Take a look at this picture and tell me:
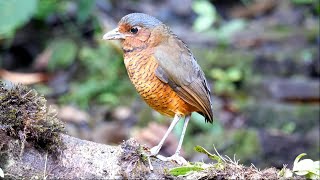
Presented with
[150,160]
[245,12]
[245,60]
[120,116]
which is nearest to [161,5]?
[245,12]

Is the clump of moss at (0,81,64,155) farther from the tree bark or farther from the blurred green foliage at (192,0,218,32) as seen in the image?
the blurred green foliage at (192,0,218,32)

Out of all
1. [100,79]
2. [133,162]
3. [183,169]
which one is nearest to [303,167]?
[183,169]

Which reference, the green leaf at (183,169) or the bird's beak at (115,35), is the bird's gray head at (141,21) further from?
the green leaf at (183,169)

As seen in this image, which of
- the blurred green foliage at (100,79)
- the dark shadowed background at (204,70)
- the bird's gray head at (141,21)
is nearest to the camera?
the bird's gray head at (141,21)

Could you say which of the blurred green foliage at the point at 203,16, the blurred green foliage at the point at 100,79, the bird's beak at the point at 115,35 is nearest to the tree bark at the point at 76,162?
the bird's beak at the point at 115,35

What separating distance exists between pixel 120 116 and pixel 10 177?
4229mm

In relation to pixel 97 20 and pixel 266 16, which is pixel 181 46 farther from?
pixel 266 16

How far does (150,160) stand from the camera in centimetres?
369

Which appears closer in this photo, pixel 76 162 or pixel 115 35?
pixel 76 162

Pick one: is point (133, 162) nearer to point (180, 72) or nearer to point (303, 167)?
point (303, 167)

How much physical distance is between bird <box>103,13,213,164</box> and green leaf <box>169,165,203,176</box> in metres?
0.84

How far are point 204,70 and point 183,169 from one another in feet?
16.0

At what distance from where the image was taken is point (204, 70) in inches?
328

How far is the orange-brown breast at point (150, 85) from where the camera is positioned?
4355 mm
